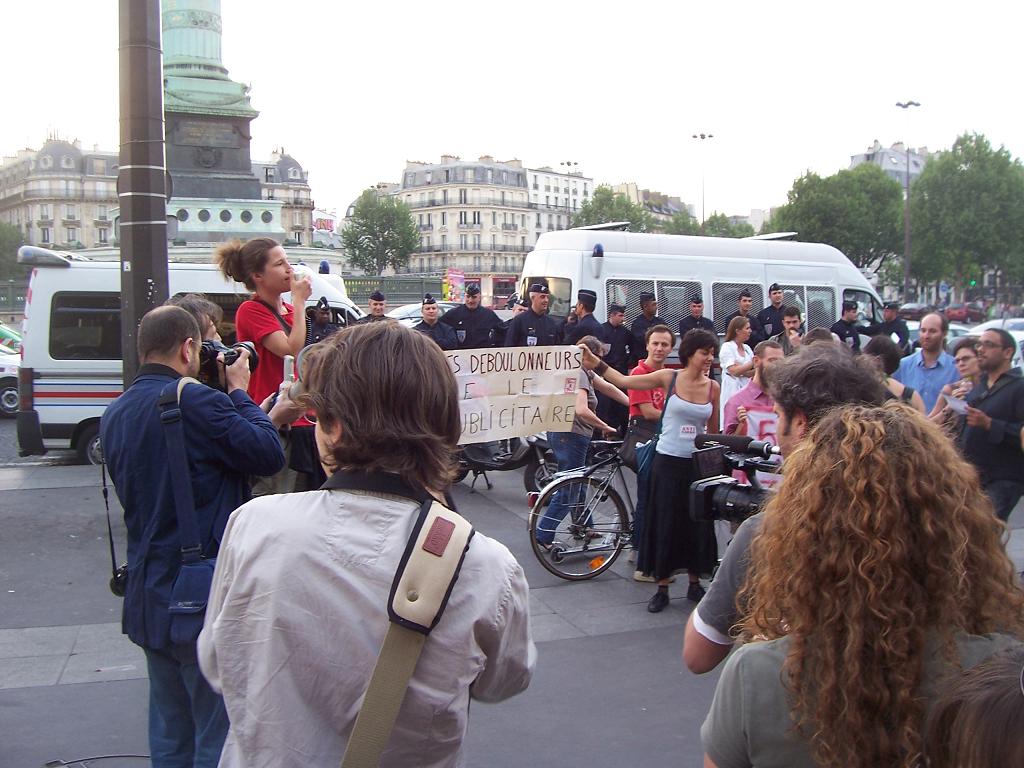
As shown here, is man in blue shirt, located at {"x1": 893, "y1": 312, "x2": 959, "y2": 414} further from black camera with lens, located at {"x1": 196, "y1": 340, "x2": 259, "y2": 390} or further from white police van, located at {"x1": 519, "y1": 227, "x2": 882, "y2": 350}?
white police van, located at {"x1": 519, "y1": 227, "x2": 882, "y2": 350}

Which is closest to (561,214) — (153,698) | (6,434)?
(6,434)

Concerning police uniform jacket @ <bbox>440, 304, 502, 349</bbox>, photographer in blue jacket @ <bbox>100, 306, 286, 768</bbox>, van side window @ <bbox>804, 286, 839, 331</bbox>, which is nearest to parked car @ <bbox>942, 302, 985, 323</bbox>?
van side window @ <bbox>804, 286, 839, 331</bbox>

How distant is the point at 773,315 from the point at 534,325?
16.6 ft

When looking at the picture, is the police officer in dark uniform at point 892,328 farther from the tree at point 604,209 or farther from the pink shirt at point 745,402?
the tree at point 604,209

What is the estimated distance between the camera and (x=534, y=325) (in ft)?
38.9

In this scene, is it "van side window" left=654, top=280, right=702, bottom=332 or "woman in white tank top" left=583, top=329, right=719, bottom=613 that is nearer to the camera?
"woman in white tank top" left=583, top=329, right=719, bottom=613

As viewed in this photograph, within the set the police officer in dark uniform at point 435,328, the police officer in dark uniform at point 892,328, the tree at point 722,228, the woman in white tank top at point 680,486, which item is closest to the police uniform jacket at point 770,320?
the police officer in dark uniform at point 892,328

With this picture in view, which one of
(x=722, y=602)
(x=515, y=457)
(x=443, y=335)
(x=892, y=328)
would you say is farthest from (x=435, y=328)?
(x=722, y=602)

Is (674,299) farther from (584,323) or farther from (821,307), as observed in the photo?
(584,323)

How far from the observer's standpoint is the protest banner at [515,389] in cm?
670

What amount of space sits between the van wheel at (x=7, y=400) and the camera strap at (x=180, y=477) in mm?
15907

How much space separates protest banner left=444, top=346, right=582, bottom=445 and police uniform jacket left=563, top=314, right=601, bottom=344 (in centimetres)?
481

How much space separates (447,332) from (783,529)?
1054 centimetres

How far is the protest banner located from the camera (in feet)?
22.0
